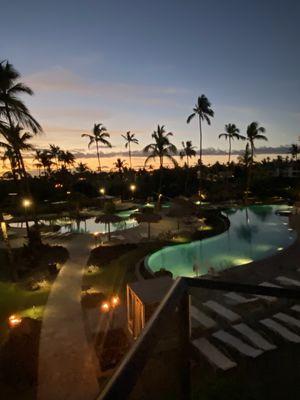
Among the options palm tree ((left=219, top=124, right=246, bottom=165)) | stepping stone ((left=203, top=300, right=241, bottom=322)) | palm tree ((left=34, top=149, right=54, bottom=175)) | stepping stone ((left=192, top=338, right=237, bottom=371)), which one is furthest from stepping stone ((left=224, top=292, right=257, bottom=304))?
palm tree ((left=34, top=149, right=54, bottom=175))

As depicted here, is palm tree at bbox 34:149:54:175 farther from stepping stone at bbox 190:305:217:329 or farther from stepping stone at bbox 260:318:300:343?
stepping stone at bbox 260:318:300:343

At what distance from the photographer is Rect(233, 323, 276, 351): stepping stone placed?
8438mm

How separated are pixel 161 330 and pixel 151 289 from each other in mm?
9110

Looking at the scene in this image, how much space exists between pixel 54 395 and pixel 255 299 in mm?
7648

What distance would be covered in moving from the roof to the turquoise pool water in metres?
5.02

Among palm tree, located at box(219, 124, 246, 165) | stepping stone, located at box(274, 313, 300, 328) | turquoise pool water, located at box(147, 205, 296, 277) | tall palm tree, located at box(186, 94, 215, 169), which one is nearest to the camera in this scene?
stepping stone, located at box(274, 313, 300, 328)

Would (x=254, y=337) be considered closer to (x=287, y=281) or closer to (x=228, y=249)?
(x=287, y=281)

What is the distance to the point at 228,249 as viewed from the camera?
2012 centimetres

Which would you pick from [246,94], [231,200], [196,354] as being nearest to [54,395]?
[196,354]

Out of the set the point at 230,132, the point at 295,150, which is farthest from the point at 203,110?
the point at 295,150

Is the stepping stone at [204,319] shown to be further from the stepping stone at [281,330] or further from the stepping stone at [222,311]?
the stepping stone at [281,330]

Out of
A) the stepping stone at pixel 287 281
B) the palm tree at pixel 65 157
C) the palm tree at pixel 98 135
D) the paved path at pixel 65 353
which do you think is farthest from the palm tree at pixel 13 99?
the palm tree at pixel 65 157

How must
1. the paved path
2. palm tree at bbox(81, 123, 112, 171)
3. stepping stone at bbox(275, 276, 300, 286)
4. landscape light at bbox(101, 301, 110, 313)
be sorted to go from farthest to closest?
palm tree at bbox(81, 123, 112, 171) → stepping stone at bbox(275, 276, 300, 286) → landscape light at bbox(101, 301, 110, 313) → the paved path

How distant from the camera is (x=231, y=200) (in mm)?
40938
